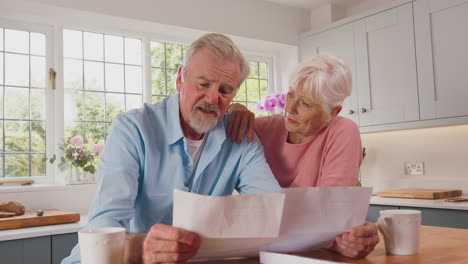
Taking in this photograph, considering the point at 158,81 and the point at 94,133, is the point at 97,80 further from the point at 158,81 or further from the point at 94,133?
the point at 158,81

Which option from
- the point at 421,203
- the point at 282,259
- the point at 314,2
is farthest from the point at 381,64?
the point at 282,259

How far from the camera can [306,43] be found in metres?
4.32

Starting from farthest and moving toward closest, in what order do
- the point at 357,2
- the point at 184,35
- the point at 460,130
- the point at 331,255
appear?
the point at 357,2 < the point at 184,35 < the point at 460,130 < the point at 331,255

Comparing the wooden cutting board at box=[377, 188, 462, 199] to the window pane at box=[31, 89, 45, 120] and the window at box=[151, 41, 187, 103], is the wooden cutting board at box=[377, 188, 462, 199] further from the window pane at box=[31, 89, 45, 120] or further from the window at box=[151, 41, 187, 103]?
the window pane at box=[31, 89, 45, 120]

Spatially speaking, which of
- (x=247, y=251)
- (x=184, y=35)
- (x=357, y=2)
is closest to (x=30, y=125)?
(x=184, y=35)

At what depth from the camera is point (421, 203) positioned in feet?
9.73

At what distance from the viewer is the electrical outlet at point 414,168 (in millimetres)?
3775

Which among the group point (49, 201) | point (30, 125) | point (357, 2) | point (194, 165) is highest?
point (357, 2)

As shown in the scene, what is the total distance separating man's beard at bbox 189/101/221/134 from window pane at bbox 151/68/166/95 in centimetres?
249

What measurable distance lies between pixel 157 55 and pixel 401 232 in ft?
10.3

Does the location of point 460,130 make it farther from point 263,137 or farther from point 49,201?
point 49,201

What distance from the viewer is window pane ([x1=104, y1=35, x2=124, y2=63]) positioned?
11.8 feet

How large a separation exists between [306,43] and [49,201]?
266 centimetres

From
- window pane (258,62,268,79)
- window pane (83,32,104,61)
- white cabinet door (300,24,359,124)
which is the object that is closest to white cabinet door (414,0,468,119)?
white cabinet door (300,24,359,124)
